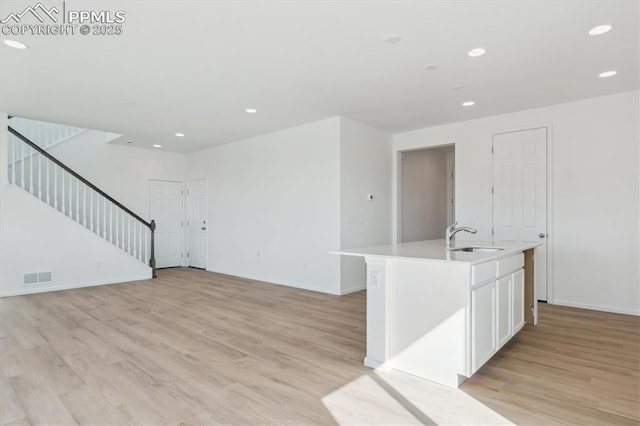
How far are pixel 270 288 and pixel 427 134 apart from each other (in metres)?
3.79

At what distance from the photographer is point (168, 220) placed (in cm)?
830

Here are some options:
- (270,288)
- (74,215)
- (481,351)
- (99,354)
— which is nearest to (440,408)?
(481,351)

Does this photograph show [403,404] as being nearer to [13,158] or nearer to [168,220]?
[13,158]

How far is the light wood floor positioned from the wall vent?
134 cm

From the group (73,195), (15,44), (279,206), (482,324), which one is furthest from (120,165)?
(482,324)

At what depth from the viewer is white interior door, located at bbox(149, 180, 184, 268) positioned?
8086 millimetres

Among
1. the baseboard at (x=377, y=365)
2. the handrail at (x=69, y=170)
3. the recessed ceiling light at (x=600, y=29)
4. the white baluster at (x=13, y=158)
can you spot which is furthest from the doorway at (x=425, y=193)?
the white baluster at (x=13, y=158)

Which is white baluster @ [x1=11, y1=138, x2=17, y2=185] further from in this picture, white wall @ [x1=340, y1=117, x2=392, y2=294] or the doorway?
the doorway

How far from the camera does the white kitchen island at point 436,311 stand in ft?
8.11

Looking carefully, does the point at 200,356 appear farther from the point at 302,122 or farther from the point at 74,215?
the point at 74,215

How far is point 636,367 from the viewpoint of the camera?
281 cm

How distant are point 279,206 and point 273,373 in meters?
3.83

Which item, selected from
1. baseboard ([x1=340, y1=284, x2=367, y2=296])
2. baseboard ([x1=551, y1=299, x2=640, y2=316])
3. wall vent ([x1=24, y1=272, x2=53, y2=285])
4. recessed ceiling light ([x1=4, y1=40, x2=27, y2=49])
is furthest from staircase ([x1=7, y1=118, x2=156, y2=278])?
baseboard ([x1=551, y1=299, x2=640, y2=316])

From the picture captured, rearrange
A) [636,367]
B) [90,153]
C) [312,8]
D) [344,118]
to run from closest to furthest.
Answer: [312,8]
[636,367]
[344,118]
[90,153]
